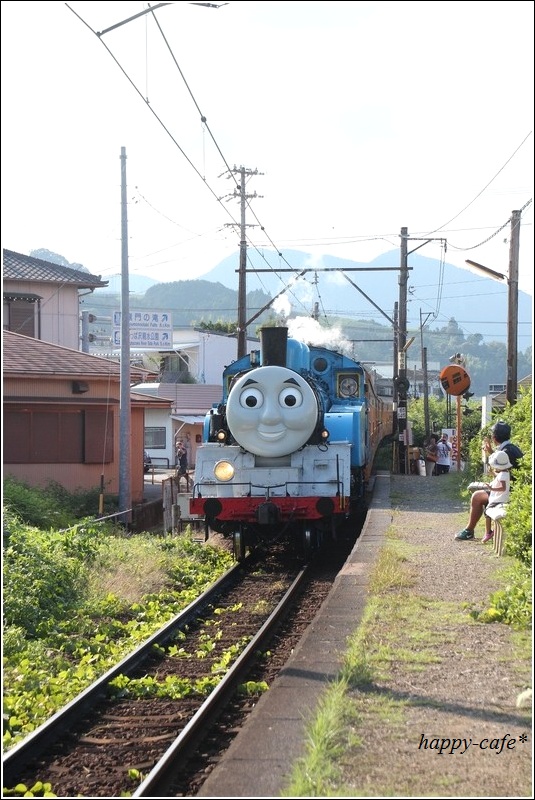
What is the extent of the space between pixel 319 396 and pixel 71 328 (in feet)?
70.6

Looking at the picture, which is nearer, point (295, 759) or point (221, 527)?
point (295, 759)

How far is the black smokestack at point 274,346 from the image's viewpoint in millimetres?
12102

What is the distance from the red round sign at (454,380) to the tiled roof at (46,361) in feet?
26.6

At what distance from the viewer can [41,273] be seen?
31016 millimetres

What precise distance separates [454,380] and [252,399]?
1069cm

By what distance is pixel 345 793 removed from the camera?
13.2 feet

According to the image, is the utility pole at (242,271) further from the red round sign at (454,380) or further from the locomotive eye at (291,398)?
the locomotive eye at (291,398)

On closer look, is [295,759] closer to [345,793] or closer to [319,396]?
[345,793]

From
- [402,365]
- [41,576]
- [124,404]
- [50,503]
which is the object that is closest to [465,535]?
[41,576]

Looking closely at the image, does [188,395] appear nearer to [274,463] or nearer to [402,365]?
[402,365]

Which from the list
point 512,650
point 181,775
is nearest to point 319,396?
point 512,650

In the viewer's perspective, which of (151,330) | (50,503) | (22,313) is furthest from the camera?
(151,330)

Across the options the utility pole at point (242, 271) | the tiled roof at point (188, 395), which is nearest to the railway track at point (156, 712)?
the utility pole at point (242, 271)

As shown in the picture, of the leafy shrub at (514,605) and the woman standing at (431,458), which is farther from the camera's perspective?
the woman standing at (431,458)
